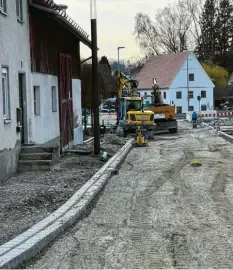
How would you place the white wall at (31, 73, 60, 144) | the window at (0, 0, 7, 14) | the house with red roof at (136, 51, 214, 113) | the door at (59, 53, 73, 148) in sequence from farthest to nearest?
the house with red roof at (136, 51, 214, 113) < the door at (59, 53, 73, 148) < the white wall at (31, 73, 60, 144) < the window at (0, 0, 7, 14)

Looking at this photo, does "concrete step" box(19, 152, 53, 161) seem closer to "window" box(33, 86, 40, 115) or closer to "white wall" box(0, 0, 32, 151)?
"white wall" box(0, 0, 32, 151)

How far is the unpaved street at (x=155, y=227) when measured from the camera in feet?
24.3

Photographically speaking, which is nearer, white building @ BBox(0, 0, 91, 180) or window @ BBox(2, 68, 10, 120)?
window @ BBox(2, 68, 10, 120)

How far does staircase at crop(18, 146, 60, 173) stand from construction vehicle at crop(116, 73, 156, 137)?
60.9 ft

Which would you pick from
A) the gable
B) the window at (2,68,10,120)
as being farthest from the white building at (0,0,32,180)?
the gable

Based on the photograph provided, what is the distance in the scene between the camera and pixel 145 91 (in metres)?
87.3

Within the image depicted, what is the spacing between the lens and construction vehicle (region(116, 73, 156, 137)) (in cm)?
3516

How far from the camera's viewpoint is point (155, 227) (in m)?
9.30

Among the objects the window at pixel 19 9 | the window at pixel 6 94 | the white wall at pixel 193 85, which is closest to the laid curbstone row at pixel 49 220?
the window at pixel 6 94

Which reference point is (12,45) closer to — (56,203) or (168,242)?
(56,203)

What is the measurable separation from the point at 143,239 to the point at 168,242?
39 cm

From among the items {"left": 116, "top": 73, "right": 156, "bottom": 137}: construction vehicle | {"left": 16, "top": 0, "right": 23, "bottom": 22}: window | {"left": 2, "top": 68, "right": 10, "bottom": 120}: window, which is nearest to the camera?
{"left": 2, "top": 68, "right": 10, "bottom": 120}: window

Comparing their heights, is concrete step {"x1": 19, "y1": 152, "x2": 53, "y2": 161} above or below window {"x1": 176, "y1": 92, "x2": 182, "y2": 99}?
below

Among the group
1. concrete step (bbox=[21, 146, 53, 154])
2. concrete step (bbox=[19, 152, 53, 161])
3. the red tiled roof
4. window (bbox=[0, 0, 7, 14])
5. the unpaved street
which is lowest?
the unpaved street
